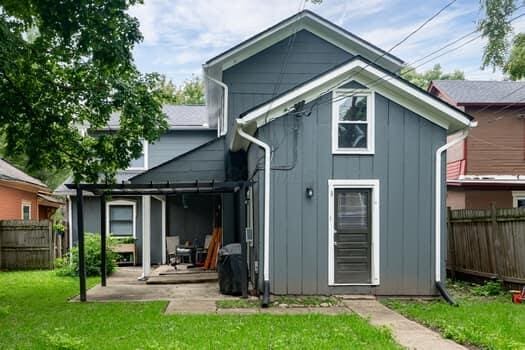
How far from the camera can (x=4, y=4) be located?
7551 millimetres

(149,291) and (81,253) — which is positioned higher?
(81,253)

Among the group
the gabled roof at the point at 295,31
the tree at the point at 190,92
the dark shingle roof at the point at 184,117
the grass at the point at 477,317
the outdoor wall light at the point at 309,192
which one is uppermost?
the tree at the point at 190,92

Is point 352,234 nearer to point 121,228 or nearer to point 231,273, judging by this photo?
point 231,273

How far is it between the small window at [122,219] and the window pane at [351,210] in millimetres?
8647

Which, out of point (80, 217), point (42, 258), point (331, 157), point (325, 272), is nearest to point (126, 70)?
point (80, 217)

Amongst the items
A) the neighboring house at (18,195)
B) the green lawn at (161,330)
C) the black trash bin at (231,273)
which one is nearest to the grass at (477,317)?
the green lawn at (161,330)

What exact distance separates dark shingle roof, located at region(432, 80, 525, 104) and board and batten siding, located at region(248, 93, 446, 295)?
693 centimetres

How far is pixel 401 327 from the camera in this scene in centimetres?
655

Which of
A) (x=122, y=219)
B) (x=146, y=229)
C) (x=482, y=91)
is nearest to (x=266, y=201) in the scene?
(x=146, y=229)

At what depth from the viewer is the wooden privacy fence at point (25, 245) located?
1466cm

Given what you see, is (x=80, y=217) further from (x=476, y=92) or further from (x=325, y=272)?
(x=476, y=92)

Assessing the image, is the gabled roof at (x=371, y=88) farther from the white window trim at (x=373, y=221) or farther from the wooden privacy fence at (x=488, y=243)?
the wooden privacy fence at (x=488, y=243)

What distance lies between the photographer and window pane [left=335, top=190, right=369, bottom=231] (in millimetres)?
9008

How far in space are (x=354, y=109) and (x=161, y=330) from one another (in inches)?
205
